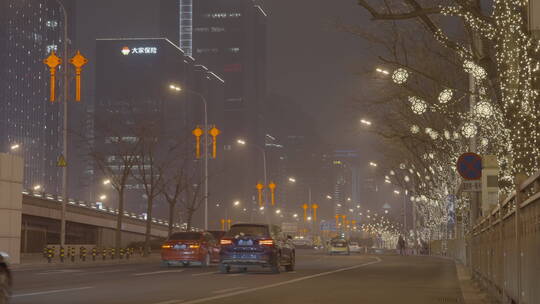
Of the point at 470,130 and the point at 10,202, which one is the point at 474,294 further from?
the point at 10,202

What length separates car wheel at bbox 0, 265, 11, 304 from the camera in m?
12.9

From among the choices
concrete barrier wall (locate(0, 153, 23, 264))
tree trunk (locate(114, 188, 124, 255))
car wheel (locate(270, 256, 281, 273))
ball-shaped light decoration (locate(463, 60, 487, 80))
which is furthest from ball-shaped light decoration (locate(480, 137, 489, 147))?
tree trunk (locate(114, 188, 124, 255))

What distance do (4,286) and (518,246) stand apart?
7.21m

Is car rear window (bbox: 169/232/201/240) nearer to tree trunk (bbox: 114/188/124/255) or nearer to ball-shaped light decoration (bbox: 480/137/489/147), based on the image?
ball-shaped light decoration (bbox: 480/137/489/147)

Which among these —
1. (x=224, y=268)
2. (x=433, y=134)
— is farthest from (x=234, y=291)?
(x=433, y=134)

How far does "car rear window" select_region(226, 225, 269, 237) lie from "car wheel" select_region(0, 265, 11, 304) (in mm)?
17358

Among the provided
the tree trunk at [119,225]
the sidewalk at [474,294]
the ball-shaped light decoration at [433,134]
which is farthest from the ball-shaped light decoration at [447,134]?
the tree trunk at [119,225]

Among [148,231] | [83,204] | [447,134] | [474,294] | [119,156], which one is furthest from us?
[83,204]

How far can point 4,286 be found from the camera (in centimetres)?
1301

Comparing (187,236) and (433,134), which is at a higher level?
(433,134)

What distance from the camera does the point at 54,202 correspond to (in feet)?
238

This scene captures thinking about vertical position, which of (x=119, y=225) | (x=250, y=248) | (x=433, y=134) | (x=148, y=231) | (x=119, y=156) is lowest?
(x=250, y=248)

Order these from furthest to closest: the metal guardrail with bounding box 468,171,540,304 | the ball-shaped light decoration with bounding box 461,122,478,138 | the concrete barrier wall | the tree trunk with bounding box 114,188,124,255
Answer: the tree trunk with bounding box 114,188,124,255
the concrete barrier wall
the ball-shaped light decoration with bounding box 461,122,478,138
the metal guardrail with bounding box 468,171,540,304

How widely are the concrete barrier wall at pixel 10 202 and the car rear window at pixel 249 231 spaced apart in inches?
530
